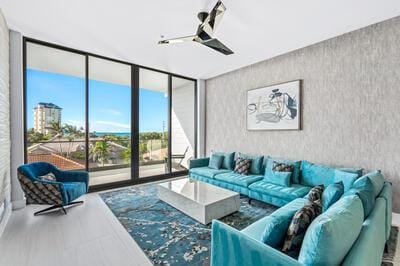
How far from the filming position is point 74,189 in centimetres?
302

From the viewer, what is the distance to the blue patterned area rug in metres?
2.06

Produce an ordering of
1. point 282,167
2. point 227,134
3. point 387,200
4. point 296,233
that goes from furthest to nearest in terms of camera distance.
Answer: point 227,134
point 282,167
point 387,200
point 296,233

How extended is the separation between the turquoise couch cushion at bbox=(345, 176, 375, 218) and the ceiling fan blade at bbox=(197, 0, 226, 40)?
7.60 ft

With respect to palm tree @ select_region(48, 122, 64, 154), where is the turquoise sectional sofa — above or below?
below

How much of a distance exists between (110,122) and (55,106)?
112 cm

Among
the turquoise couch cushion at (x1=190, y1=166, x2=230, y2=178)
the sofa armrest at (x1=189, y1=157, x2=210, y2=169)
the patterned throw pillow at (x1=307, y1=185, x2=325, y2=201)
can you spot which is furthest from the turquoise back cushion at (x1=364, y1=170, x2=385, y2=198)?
the sofa armrest at (x1=189, y1=157, x2=210, y2=169)

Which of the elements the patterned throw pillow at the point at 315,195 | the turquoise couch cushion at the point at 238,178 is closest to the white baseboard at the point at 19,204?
the turquoise couch cushion at the point at 238,178

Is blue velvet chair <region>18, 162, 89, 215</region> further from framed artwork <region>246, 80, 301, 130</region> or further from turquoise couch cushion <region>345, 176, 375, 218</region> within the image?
framed artwork <region>246, 80, 301, 130</region>

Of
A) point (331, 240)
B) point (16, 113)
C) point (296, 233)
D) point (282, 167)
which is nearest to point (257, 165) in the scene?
point (282, 167)

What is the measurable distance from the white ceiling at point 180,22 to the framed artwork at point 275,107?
74cm

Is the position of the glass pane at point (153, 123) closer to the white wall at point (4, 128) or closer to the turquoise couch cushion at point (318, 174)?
the white wall at point (4, 128)

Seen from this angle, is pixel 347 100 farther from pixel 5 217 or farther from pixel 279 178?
pixel 5 217

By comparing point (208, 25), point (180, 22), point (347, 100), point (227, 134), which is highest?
point (180, 22)

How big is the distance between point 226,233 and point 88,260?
1.56 m
